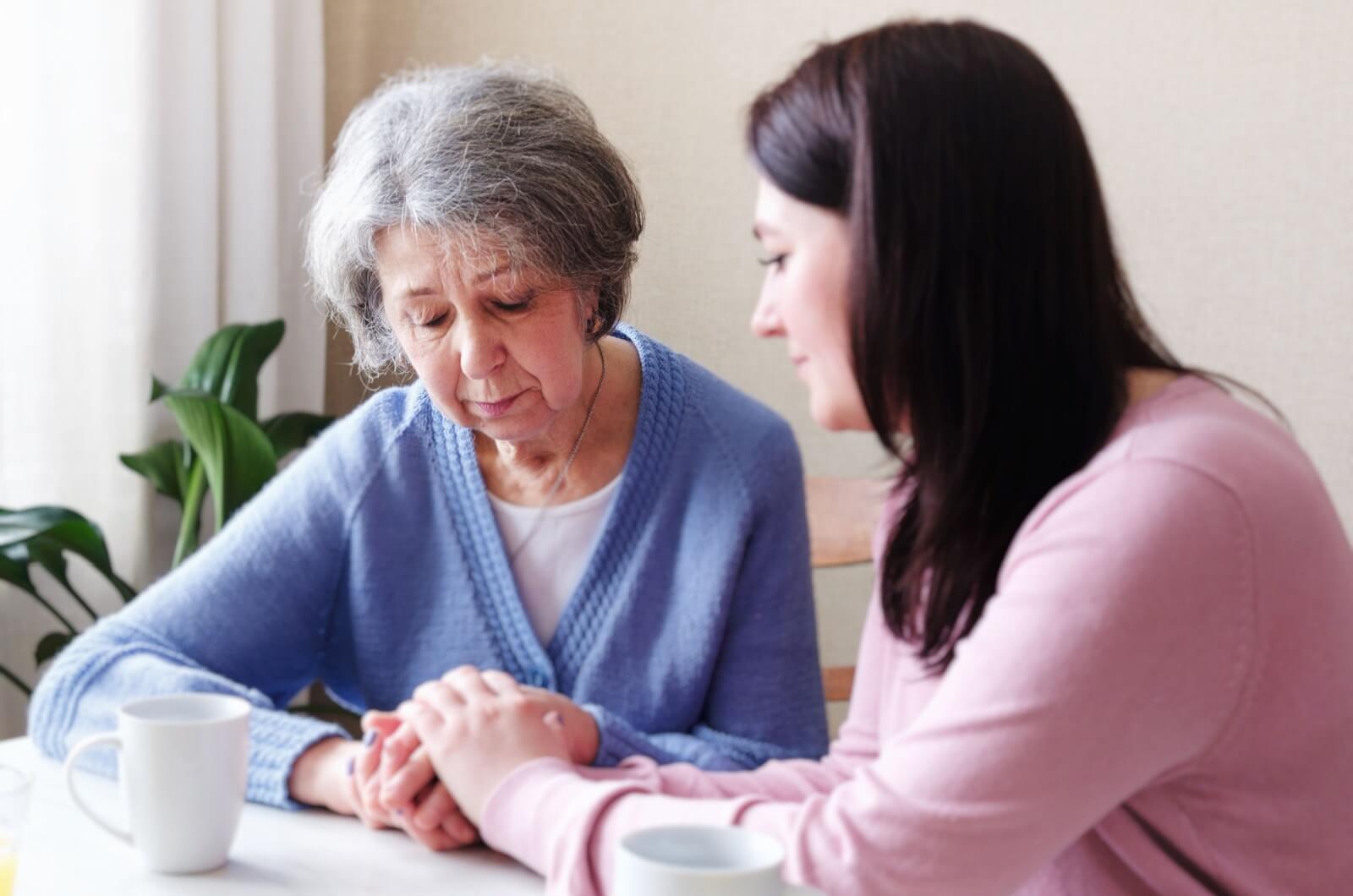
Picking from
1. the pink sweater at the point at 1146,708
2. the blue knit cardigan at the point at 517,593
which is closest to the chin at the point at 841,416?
the pink sweater at the point at 1146,708

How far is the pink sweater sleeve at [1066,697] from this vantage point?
669 mm

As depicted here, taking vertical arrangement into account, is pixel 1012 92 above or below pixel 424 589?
above

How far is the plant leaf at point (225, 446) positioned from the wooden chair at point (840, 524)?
830 millimetres

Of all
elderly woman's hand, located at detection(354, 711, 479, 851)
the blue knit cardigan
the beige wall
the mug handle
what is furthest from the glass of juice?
the beige wall

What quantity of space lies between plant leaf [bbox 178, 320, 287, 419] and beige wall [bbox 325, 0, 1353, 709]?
1.50 ft

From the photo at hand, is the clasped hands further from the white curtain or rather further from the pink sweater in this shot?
the white curtain

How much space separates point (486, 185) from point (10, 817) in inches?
20.9

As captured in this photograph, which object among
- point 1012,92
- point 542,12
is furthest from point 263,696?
point 542,12

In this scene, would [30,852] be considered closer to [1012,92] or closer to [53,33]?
[1012,92]

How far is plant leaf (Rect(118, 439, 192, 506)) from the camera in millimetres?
2201

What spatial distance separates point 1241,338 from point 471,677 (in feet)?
4.60

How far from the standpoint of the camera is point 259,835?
38.5 inches

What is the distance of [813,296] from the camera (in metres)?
0.79

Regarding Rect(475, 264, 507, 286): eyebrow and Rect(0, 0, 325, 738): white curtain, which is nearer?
Rect(475, 264, 507, 286): eyebrow
